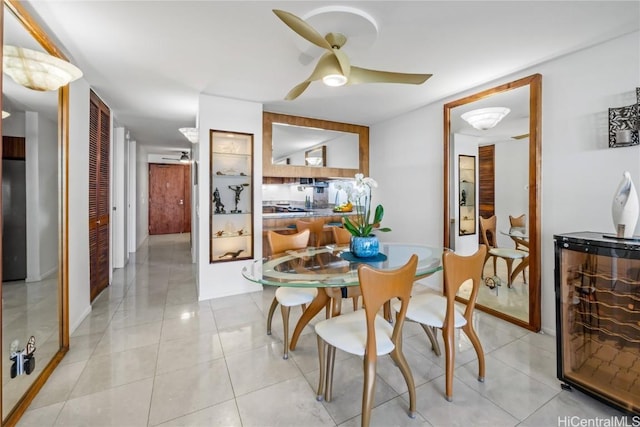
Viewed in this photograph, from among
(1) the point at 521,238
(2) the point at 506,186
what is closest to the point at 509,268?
(1) the point at 521,238

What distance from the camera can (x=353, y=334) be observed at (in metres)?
1.61

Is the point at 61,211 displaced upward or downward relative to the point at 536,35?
downward

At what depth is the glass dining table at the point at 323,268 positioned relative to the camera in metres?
1.79

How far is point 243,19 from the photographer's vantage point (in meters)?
1.89

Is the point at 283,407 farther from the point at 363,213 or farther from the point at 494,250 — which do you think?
the point at 494,250

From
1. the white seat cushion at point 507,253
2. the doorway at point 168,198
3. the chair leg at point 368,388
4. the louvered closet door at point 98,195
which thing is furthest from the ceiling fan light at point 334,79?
the doorway at point 168,198

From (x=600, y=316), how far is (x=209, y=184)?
149 inches

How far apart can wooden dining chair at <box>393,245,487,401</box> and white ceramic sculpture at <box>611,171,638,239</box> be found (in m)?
0.88

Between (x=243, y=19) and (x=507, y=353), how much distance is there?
319 cm

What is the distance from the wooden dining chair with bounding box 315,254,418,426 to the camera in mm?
1401

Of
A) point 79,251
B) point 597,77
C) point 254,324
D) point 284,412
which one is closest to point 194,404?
point 284,412

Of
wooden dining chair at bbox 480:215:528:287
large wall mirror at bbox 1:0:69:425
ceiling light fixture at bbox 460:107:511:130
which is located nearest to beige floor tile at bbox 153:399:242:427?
large wall mirror at bbox 1:0:69:425

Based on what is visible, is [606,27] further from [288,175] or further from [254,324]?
[254,324]
